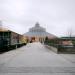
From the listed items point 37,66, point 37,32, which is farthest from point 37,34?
point 37,66

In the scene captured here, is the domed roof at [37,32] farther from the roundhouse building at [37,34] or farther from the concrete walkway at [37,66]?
the concrete walkway at [37,66]

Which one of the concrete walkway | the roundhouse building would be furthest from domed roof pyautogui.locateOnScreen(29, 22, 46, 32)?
the concrete walkway

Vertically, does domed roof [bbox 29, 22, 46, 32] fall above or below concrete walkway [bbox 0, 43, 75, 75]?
above

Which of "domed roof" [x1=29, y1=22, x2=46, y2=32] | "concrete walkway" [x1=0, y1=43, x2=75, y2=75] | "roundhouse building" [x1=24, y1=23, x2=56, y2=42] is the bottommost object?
"concrete walkway" [x1=0, y1=43, x2=75, y2=75]

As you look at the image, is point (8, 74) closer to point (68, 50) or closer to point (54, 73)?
point (54, 73)

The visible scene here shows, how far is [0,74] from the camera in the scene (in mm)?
9219

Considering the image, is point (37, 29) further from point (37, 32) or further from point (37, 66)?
point (37, 66)

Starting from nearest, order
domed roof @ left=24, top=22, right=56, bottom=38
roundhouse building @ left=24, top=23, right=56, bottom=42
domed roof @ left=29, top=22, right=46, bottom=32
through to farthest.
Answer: roundhouse building @ left=24, top=23, right=56, bottom=42 → domed roof @ left=24, top=22, right=56, bottom=38 → domed roof @ left=29, top=22, right=46, bottom=32

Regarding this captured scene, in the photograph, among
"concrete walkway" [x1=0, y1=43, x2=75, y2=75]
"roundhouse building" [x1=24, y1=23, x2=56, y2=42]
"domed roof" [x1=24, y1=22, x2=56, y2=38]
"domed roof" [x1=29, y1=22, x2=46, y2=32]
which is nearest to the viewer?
"concrete walkway" [x1=0, y1=43, x2=75, y2=75]

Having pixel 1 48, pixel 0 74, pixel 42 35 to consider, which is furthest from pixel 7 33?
pixel 42 35

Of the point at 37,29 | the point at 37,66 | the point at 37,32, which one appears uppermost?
the point at 37,29


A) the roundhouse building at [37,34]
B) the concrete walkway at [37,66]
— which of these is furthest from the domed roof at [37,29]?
the concrete walkway at [37,66]

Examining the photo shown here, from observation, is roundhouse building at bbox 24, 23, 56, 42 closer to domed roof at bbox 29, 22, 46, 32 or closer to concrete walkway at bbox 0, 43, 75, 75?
domed roof at bbox 29, 22, 46, 32

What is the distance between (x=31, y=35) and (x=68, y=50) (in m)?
148
